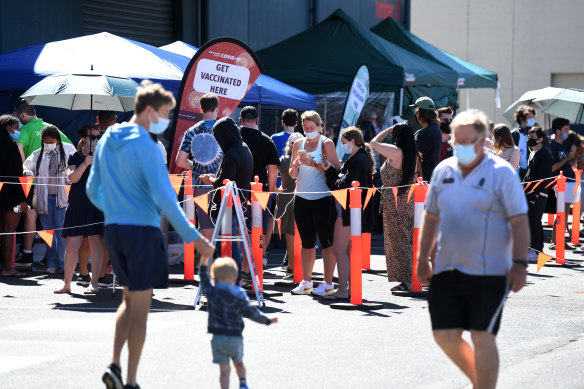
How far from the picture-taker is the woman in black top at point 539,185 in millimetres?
14523

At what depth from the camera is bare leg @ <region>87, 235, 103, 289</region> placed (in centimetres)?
1084

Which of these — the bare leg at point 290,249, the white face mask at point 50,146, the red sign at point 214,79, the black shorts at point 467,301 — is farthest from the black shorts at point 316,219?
the black shorts at point 467,301

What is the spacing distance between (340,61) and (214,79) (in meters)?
7.24

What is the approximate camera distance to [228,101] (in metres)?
13.9

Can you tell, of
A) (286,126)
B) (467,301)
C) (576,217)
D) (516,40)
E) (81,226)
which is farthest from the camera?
(516,40)

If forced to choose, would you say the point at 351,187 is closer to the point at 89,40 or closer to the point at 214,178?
the point at 214,178

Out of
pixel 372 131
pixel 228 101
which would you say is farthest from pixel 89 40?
pixel 372 131

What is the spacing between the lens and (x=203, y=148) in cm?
1129

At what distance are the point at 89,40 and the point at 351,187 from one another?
22.8 ft

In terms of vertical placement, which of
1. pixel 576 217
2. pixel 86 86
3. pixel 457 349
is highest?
pixel 86 86

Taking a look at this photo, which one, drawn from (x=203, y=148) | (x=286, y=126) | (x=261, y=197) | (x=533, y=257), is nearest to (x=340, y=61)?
(x=286, y=126)

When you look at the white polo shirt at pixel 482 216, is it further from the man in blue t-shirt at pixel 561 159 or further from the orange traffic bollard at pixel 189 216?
the man in blue t-shirt at pixel 561 159

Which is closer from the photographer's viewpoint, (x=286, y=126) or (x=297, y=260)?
(x=297, y=260)

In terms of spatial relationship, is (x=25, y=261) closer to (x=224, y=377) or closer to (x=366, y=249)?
(x=366, y=249)
